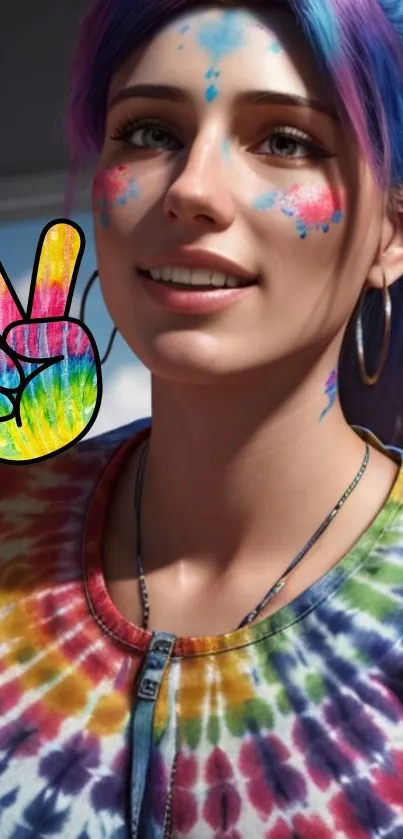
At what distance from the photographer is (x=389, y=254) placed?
3.29ft

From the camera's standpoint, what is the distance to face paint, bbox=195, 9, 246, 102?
890 mm

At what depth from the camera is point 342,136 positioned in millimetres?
906

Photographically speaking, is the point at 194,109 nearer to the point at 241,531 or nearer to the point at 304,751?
the point at 241,531

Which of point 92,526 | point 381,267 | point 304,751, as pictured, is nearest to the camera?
point 304,751

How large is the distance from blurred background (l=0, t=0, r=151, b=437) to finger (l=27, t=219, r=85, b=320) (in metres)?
0.40

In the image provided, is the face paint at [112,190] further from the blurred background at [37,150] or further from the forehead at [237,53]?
the blurred background at [37,150]

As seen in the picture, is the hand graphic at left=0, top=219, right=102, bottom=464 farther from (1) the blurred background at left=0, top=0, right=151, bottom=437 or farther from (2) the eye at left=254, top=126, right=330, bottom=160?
(1) the blurred background at left=0, top=0, right=151, bottom=437

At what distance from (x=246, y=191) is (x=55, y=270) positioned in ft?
1.00

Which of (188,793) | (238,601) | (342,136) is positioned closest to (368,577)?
(238,601)

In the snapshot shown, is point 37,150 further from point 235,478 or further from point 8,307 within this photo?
point 235,478

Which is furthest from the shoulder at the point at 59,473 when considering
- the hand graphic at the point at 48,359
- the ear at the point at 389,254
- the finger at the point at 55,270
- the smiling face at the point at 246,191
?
the ear at the point at 389,254

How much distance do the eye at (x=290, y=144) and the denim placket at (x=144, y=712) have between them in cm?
48

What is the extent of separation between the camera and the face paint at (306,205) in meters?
0.89

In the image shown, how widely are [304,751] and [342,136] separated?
56cm
